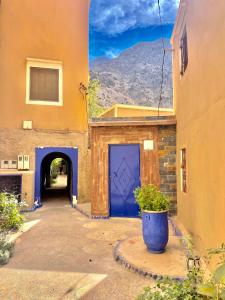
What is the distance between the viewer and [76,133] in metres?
11.6

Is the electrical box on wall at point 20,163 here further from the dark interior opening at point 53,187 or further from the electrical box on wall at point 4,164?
the dark interior opening at point 53,187

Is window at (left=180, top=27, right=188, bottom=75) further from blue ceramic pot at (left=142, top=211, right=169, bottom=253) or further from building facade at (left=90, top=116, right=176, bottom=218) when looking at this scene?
blue ceramic pot at (left=142, top=211, right=169, bottom=253)

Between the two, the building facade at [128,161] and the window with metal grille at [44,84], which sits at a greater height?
the window with metal grille at [44,84]

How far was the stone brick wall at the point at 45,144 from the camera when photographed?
1052cm

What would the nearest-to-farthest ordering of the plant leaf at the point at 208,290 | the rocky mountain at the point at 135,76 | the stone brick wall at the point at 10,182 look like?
1. the plant leaf at the point at 208,290
2. the stone brick wall at the point at 10,182
3. the rocky mountain at the point at 135,76

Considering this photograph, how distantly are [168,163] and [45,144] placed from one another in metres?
5.56

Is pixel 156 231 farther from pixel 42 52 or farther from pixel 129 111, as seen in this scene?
pixel 42 52

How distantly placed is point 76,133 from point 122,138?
11.2ft

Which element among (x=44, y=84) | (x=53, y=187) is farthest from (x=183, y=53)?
(x=53, y=187)

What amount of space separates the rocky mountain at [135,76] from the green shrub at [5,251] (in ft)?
177

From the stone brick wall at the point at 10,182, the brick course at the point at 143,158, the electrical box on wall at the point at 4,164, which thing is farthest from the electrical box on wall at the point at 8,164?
the brick course at the point at 143,158

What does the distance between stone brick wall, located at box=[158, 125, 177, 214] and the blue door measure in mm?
852

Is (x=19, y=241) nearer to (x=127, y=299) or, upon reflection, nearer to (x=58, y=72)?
(x=127, y=299)

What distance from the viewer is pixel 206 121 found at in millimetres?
4434
